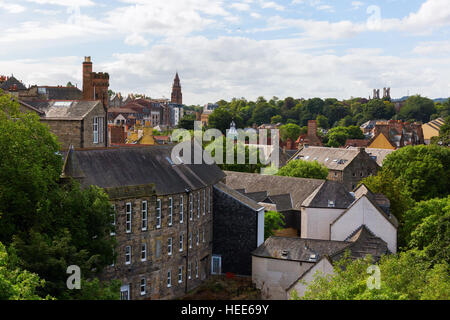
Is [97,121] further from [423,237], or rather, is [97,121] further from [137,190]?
[423,237]

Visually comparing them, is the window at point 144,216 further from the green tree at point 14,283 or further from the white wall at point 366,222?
the white wall at point 366,222

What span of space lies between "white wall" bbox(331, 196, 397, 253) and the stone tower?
24.6 m

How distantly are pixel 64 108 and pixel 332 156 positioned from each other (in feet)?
171

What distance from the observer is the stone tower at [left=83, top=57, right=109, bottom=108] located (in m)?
49.7

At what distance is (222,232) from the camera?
47.5 metres

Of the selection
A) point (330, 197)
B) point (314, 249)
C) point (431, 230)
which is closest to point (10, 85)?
point (330, 197)

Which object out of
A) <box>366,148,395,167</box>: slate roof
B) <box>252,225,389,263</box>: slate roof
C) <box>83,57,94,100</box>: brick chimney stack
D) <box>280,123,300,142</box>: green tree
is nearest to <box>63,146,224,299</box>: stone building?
<box>252,225,389,263</box>: slate roof

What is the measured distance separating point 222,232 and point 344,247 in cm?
1086

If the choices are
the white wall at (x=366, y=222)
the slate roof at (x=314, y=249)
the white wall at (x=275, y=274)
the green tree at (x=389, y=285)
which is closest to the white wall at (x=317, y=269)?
the green tree at (x=389, y=285)

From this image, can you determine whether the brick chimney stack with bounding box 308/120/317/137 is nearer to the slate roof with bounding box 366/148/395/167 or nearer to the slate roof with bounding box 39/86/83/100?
the slate roof with bounding box 366/148/395/167

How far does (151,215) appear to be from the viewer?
38.1m

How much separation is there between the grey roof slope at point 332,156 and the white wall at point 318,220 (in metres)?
28.8
